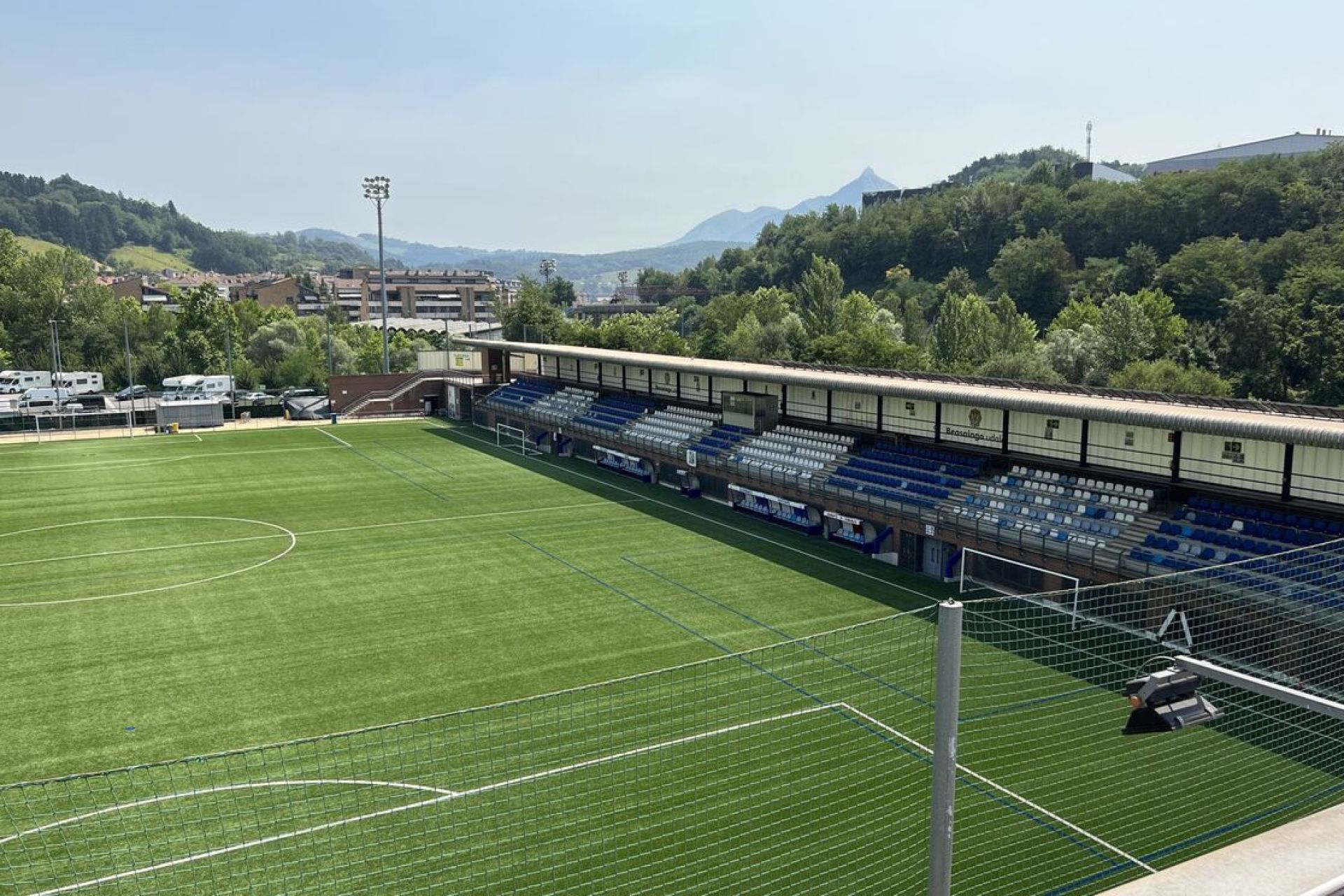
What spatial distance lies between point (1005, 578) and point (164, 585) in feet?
76.1

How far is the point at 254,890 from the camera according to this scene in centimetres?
1140

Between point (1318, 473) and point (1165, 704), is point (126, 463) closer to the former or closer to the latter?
point (1318, 473)

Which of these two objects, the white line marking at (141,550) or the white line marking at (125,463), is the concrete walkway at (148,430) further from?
the white line marking at (141,550)

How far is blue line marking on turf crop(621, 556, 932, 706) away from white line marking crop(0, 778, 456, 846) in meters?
6.72

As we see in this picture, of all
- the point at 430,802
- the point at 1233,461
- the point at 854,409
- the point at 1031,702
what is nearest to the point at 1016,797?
the point at 1031,702

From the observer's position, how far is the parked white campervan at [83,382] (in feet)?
244

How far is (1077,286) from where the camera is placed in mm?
91688

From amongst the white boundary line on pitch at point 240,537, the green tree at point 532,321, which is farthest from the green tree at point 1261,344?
the green tree at point 532,321

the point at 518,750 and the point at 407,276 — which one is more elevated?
the point at 407,276

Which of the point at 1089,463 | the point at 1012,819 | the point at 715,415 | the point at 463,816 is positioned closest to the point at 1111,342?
the point at 715,415

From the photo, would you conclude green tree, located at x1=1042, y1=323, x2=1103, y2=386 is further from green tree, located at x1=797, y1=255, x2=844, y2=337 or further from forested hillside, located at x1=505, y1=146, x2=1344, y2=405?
green tree, located at x1=797, y1=255, x2=844, y2=337

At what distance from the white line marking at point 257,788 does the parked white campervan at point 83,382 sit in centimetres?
7237

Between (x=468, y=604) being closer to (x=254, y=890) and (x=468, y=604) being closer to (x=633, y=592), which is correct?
(x=633, y=592)

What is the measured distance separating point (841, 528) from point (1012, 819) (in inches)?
649
